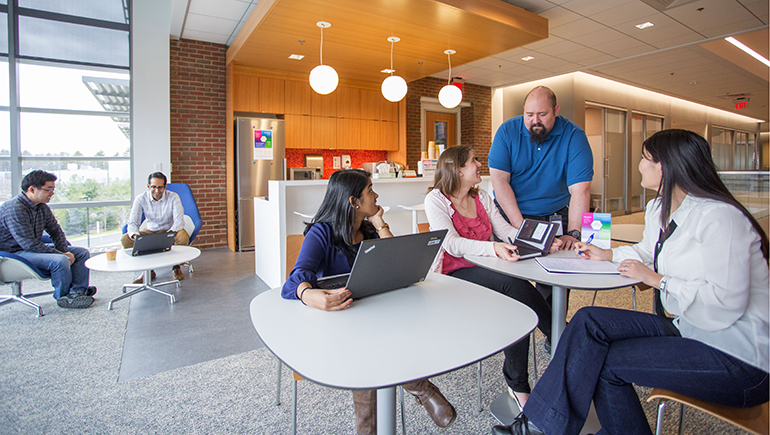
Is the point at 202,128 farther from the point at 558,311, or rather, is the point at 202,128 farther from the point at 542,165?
the point at 558,311

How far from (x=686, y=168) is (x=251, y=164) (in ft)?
18.4

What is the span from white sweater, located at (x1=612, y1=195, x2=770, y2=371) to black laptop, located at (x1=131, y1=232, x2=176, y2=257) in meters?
3.70

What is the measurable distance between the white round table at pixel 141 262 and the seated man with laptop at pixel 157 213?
52 centimetres

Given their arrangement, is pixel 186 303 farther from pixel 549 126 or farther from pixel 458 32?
pixel 458 32

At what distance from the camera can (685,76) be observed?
8.09 meters

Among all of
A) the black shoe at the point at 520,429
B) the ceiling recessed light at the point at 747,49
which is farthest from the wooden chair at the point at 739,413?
the ceiling recessed light at the point at 747,49

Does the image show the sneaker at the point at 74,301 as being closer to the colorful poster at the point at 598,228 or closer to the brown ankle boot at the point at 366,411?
the brown ankle boot at the point at 366,411

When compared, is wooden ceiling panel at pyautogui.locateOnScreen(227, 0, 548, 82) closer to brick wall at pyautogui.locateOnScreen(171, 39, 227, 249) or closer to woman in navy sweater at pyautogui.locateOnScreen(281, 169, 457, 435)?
brick wall at pyautogui.locateOnScreen(171, 39, 227, 249)

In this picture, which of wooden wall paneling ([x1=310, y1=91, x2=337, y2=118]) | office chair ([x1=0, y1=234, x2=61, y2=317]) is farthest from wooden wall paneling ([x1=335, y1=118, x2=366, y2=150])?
office chair ([x1=0, y1=234, x2=61, y2=317])

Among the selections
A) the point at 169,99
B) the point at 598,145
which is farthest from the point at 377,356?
the point at 598,145

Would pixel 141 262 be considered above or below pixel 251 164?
below

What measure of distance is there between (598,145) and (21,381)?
9590mm

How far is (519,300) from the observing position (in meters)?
1.95

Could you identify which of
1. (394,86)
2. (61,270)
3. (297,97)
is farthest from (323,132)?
(61,270)
